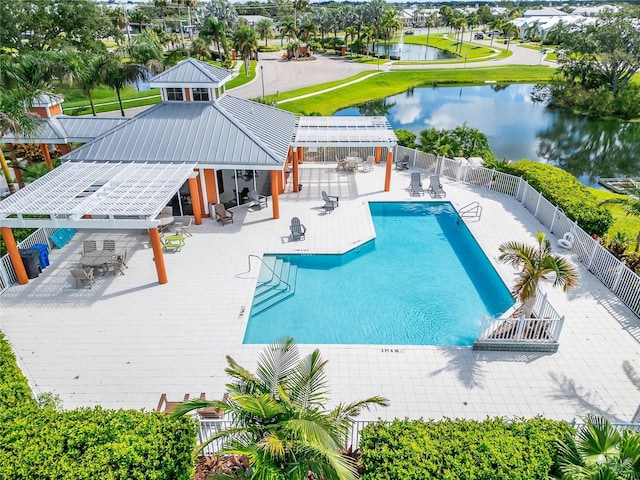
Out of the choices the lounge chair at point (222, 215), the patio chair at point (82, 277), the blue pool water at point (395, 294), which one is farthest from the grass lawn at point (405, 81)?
the patio chair at point (82, 277)

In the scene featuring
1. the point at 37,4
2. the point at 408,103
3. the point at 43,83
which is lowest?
the point at 408,103

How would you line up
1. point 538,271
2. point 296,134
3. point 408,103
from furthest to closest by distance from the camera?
1. point 408,103
2. point 296,134
3. point 538,271

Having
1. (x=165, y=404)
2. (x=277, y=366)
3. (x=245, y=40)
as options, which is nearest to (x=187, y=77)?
(x=165, y=404)

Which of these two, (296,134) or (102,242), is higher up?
(296,134)

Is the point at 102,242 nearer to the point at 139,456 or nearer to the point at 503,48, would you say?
the point at 139,456

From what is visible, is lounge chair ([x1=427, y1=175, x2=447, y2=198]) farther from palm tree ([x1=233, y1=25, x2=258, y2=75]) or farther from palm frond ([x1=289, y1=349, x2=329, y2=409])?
palm tree ([x1=233, y1=25, x2=258, y2=75])

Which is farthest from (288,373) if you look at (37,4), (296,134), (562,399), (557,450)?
(37,4)

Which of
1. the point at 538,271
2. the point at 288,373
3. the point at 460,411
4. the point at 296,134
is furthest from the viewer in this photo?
the point at 296,134

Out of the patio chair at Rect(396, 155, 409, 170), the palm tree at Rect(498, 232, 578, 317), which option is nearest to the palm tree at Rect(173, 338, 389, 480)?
the palm tree at Rect(498, 232, 578, 317)

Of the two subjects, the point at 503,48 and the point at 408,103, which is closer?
the point at 408,103
